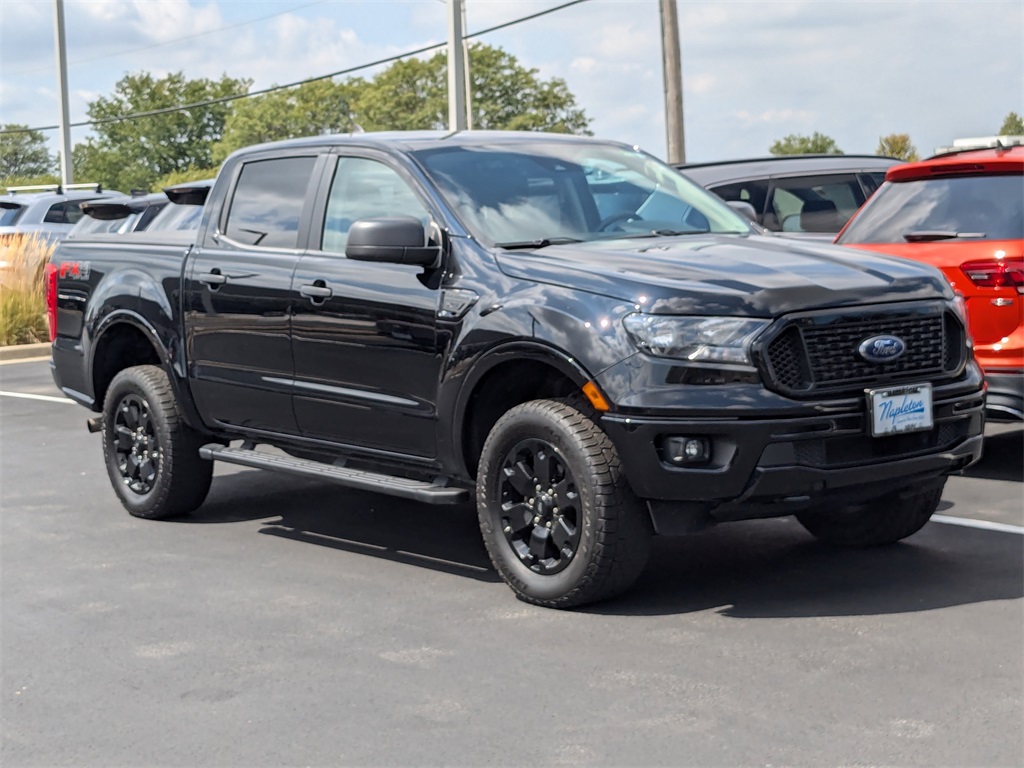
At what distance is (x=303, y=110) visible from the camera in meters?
109

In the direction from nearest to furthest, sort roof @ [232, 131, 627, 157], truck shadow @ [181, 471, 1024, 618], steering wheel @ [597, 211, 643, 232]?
truck shadow @ [181, 471, 1024, 618] < steering wheel @ [597, 211, 643, 232] < roof @ [232, 131, 627, 157]

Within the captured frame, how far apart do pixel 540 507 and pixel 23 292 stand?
15.9 m

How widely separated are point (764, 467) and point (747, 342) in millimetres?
454

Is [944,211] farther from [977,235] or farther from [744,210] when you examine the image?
[744,210]

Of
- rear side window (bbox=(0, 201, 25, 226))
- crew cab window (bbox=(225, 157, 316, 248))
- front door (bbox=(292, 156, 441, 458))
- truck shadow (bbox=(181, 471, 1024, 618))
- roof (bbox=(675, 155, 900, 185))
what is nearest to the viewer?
truck shadow (bbox=(181, 471, 1024, 618))

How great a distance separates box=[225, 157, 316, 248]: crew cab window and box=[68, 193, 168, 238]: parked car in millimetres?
4248

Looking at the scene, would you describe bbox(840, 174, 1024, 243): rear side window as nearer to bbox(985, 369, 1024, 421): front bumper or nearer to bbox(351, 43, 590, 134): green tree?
bbox(985, 369, 1024, 421): front bumper

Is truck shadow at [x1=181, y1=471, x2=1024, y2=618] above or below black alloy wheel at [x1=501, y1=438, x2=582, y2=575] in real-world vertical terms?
below

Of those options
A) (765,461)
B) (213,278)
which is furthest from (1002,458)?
(213,278)

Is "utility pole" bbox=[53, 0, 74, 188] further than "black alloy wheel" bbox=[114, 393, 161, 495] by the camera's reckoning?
Yes

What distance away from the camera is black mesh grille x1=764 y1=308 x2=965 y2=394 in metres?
5.61

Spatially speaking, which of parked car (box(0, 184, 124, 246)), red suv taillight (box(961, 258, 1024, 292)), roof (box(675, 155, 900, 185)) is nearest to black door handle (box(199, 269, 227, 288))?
red suv taillight (box(961, 258, 1024, 292))

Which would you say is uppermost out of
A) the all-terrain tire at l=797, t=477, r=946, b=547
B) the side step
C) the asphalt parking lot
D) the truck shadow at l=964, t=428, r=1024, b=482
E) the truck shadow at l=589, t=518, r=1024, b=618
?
the side step

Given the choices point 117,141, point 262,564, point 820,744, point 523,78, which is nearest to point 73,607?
point 262,564
